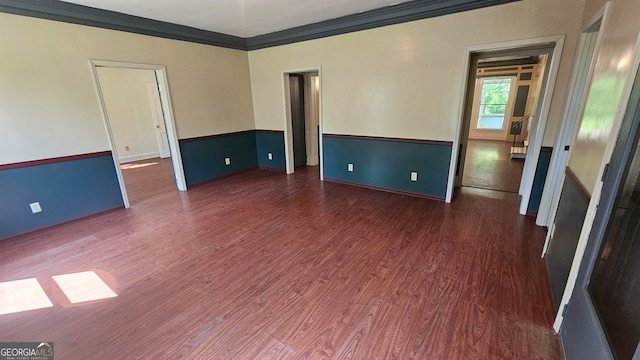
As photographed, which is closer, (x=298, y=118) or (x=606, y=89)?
(x=606, y=89)

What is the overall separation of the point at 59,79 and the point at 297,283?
3.61 metres

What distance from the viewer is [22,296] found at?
6.72 feet

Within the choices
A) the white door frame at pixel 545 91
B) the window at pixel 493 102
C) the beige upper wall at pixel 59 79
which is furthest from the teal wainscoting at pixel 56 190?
the window at pixel 493 102

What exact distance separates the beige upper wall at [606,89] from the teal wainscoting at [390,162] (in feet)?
5.39

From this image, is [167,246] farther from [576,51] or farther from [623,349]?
[576,51]

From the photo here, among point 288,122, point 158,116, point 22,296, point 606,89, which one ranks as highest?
point 606,89

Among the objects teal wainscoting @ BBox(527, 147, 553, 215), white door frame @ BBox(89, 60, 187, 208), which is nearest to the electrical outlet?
white door frame @ BBox(89, 60, 187, 208)

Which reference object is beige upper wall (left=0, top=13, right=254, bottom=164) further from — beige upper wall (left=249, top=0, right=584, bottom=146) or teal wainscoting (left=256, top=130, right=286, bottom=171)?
beige upper wall (left=249, top=0, right=584, bottom=146)

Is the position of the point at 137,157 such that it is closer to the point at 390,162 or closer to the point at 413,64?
the point at 390,162

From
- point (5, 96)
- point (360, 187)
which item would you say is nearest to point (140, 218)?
point (5, 96)

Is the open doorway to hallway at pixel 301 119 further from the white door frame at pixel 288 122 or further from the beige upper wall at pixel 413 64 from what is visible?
the beige upper wall at pixel 413 64

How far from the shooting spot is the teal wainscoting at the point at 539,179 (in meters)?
3.01

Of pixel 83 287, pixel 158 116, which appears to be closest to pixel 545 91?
pixel 83 287

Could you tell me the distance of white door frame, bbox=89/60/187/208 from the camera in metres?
3.34
